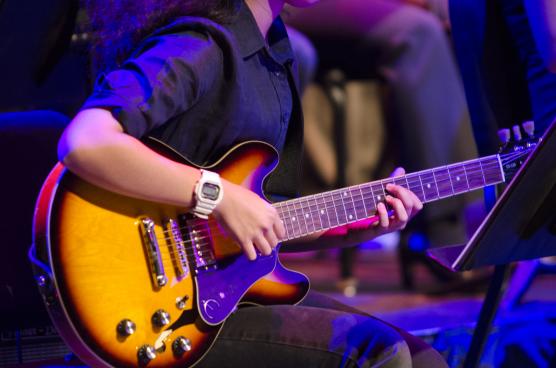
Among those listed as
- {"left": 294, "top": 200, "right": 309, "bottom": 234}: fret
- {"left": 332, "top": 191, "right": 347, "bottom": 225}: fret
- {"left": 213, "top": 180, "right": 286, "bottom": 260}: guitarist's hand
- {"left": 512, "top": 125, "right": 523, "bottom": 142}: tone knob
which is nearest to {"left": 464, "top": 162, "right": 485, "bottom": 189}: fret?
{"left": 512, "top": 125, "right": 523, "bottom": 142}: tone knob

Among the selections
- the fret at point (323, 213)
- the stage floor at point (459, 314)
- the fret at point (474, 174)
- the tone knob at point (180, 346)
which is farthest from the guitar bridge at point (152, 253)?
the stage floor at point (459, 314)

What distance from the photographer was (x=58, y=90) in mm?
1970

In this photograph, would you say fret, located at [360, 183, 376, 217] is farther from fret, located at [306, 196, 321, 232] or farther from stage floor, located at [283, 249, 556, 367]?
stage floor, located at [283, 249, 556, 367]

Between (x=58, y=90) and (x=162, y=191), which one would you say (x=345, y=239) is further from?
(x=58, y=90)

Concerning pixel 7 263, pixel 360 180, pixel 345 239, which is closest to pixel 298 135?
pixel 345 239

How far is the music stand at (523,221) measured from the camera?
1.49m

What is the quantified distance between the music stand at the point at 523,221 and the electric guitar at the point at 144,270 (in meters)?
0.37

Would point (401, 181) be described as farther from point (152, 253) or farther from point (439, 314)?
point (439, 314)

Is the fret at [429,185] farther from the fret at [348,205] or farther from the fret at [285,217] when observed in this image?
the fret at [285,217]

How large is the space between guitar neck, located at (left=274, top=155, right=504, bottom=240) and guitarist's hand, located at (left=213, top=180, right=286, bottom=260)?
11 cm

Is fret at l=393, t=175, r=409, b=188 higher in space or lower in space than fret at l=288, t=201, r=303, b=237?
lower

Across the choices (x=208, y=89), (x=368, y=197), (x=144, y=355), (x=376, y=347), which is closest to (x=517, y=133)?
(x=368, y=197)

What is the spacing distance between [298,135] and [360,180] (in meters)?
2.83

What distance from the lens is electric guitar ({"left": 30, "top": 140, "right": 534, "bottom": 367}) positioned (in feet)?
4.55
